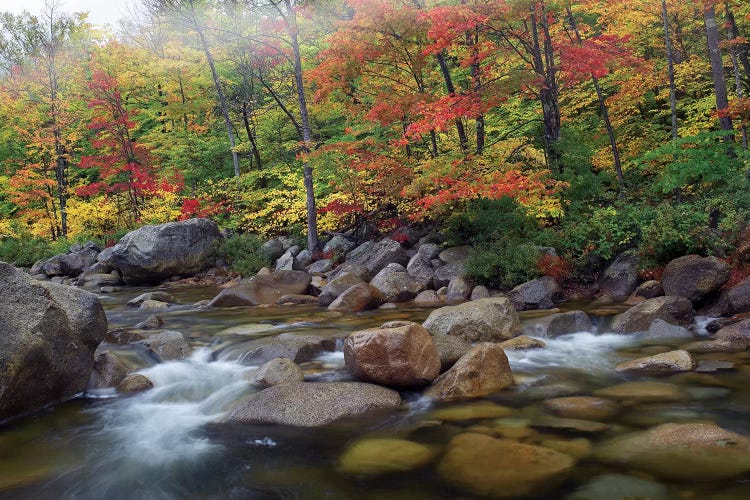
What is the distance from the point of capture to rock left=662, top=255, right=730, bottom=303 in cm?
789

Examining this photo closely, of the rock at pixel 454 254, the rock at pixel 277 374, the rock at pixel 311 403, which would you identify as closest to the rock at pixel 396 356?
the rock at pixel 311 403

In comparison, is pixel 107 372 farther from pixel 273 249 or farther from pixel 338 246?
pixel 273 249

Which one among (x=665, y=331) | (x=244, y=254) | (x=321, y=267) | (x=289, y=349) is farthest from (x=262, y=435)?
(x=244, y=254)

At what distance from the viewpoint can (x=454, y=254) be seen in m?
12.4

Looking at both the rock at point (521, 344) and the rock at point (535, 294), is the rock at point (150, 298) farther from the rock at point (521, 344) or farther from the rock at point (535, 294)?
the rock at point (521, 344)

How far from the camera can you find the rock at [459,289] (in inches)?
426

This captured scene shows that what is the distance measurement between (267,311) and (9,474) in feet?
24.1

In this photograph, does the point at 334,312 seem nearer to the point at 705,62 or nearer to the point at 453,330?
the point at 453,330

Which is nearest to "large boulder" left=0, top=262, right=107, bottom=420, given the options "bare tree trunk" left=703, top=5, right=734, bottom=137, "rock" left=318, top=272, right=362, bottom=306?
"rock" left=318, top=272, right=362, bottom=306

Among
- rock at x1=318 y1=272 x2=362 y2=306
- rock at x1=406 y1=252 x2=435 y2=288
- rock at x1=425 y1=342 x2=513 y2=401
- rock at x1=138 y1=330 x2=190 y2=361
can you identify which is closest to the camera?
rock at x1=425 y1=342 x2=513 y2=401

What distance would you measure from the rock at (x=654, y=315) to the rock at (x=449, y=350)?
2.87 meters

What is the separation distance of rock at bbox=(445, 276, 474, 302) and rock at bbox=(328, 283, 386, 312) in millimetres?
1463

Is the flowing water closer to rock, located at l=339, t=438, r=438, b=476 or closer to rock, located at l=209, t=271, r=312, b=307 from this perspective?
rock, located at l=339, t=438, r=438, b=476

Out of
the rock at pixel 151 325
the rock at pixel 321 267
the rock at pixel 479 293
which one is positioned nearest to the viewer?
the rock at pixel 151 325
